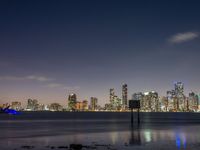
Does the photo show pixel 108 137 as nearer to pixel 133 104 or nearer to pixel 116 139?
pixel 116 139

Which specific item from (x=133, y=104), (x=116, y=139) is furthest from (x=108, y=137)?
(x=133, y=104)

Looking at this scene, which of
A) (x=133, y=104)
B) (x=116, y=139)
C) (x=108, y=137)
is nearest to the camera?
(x=116, y=139)

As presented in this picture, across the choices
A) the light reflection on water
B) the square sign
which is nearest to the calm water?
the light reflection on water

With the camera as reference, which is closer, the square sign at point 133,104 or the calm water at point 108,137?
the calm water at point 108,137

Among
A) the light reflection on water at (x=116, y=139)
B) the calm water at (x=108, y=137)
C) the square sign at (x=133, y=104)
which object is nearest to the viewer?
the calm water at (x=108, y=137)

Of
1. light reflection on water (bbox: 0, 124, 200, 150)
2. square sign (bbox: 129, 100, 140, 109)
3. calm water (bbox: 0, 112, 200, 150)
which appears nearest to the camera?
A: calm water (bbox: 0, 112, 200, 150)

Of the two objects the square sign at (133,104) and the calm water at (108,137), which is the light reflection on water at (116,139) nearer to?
the calm water at (108,137)

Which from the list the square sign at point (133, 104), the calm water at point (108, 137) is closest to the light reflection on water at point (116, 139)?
the calm water at point (108, 137)

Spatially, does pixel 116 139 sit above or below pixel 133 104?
below

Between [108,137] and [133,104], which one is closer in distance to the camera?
[108,137]

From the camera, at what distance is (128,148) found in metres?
49.1

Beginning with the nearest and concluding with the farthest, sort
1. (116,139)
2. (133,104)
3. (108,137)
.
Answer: (116,139)
(108,137)
(133,104)

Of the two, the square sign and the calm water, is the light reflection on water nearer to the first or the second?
the calm water

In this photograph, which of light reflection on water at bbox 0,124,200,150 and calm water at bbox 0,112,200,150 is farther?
light reflection on water at bbox 0,124,200,150
